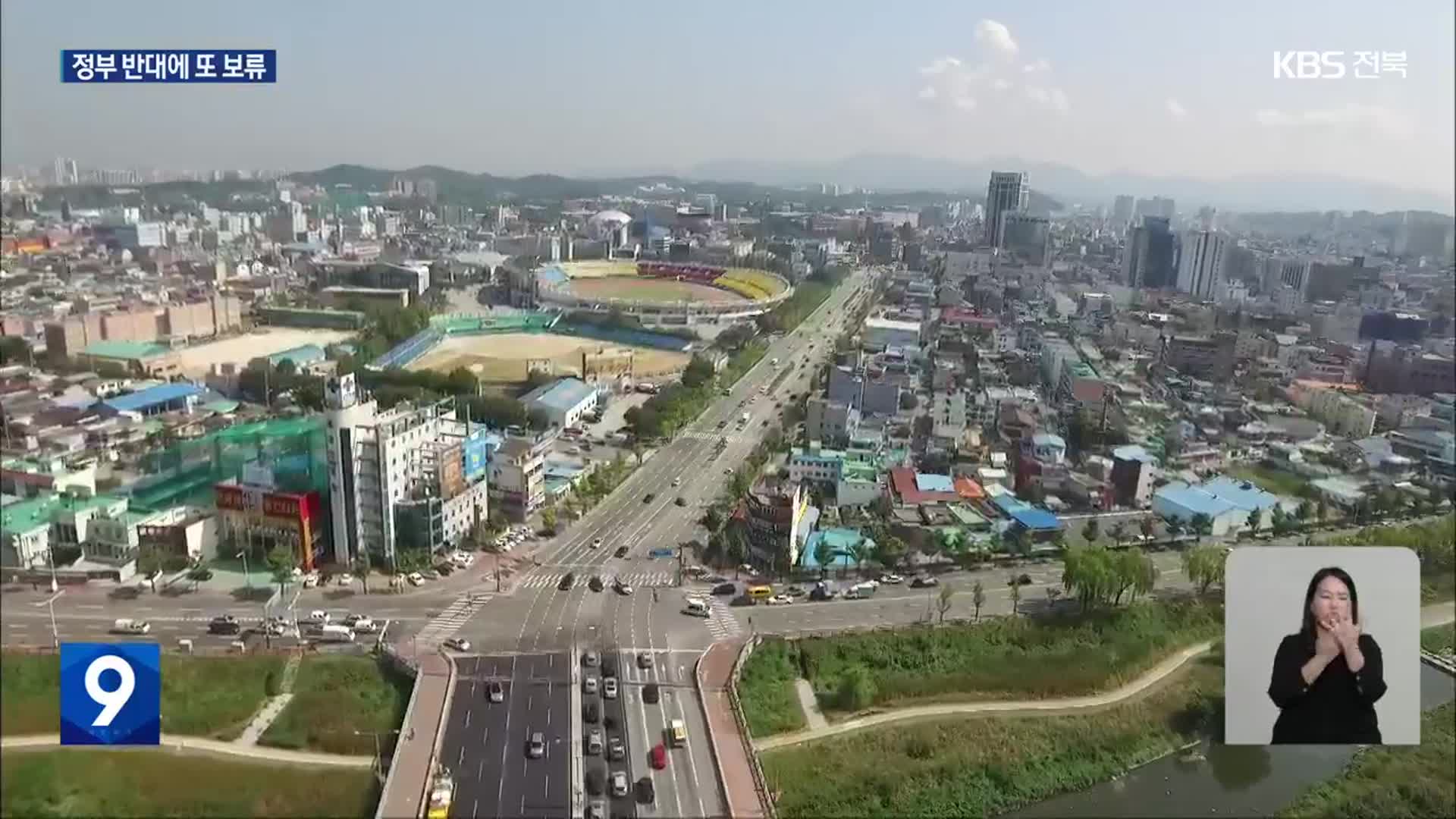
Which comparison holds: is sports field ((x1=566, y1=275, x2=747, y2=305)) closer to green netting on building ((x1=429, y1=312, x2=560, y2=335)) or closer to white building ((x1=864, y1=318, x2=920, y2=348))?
green netting on building ((x1=429, y1=312, x2=560, y2=335))

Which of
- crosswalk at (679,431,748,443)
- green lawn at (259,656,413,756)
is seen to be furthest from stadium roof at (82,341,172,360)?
green lawn at (259,656,413,756)

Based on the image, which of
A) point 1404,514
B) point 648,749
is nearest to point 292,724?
point 648,749

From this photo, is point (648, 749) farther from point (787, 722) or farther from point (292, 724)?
point (292, 724)

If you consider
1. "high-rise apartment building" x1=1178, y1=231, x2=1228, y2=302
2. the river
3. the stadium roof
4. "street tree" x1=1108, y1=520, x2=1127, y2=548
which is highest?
"high-rise apartment building" x1=1178, y1=231, x2=1228, y2=302

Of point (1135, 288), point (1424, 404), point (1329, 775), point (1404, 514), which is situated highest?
point (1135, 288)

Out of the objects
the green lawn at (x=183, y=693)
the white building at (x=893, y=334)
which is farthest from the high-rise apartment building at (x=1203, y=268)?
the green lawn at (x=183, y=693)
